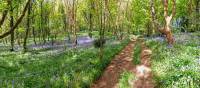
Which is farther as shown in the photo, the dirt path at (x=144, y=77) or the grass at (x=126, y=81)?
the dirt path at (x=144, y=77)

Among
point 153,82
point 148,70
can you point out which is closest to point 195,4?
point 148,70

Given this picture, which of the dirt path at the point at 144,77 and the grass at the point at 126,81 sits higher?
the grass at the point at 126,81

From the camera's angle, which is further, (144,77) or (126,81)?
(144,77)

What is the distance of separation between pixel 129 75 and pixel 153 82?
1465 mm

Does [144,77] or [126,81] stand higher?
[126,81]

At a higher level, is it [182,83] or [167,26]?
[167,26]

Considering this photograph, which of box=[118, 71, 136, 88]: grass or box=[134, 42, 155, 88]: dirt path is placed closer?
box=[118, 71, 136, 88]: grass

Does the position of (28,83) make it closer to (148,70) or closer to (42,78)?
(42,78)

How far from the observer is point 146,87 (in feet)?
45.5

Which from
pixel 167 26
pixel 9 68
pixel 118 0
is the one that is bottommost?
pixel 9 68

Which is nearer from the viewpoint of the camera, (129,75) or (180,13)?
(129,75)

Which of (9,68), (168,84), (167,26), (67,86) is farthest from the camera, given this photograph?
(167,26)

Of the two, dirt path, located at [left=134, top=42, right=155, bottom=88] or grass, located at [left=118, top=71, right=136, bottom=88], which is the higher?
grass, located at [left=118, top=71, right=136, bottom=88]

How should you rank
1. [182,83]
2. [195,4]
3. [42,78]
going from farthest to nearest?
1. [195,4]
2. [42,78]
3. [182,83]
